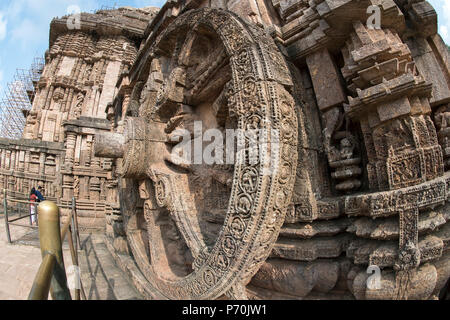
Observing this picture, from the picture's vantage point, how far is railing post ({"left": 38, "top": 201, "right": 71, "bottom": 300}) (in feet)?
3.91

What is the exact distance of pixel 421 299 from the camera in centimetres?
172

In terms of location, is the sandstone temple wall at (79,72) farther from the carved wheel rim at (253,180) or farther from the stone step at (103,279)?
the carved wheel rim at (253,180)

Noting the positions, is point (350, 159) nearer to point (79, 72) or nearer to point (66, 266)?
point (66, 266)

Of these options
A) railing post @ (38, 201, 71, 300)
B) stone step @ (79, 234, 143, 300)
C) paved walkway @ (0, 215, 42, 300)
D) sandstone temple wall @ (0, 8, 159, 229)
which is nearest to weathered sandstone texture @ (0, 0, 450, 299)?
stone step @ (79, 234, 143, 300)

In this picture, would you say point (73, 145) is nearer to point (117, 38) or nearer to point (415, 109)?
point (415, 109)

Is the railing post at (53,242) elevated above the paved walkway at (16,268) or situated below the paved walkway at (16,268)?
above

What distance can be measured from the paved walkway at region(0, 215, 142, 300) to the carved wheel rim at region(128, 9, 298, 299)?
1051 mm

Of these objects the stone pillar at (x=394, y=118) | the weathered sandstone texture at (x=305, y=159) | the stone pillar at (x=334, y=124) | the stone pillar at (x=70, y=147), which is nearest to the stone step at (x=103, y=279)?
the weathered sandstone texture at (x=305, y=159)

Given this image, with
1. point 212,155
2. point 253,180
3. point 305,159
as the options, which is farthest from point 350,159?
point 212,155

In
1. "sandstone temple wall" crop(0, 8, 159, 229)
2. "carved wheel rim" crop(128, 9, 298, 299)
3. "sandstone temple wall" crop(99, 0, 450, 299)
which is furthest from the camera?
"sandstone temple wall" crop(0, 8, 159, 229)

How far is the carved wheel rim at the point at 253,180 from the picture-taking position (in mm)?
1981

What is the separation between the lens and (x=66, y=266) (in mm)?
3748

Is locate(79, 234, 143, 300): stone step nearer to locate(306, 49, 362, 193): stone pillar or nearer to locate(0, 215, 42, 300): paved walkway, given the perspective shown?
locate(0, 215, 42, 300): paved walkway

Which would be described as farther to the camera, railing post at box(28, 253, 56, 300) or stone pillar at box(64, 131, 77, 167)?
stone pillar at box(64, 131, 77, 167)
